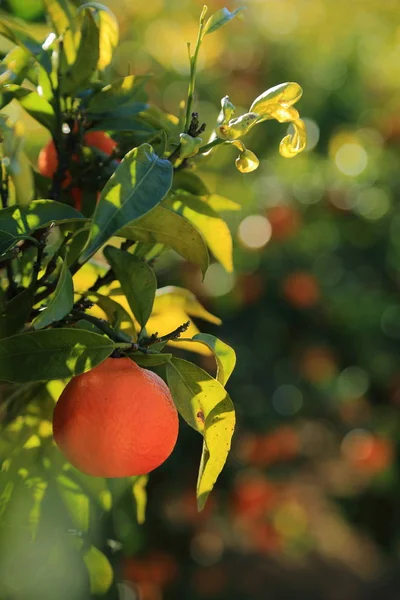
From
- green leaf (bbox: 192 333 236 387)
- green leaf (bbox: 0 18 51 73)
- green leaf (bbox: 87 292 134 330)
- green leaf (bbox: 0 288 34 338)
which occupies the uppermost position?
green leaf (bbox: 0 18 51 73)

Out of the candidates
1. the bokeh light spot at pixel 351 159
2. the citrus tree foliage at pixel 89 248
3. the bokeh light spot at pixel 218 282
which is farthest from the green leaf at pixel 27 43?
the bokeh light spot at pixel 351 159

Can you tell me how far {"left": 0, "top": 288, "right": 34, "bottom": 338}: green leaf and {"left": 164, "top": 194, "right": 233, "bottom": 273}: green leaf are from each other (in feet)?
0.53

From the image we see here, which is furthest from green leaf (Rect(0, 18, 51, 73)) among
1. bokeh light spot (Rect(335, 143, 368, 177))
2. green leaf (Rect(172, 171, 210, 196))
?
bokeh light spot (Rect(335, 143, 368, 177))

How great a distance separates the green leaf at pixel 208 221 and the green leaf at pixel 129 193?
0.14m

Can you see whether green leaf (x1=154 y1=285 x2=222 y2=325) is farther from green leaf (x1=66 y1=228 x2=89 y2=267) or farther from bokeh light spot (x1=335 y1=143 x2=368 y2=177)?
bokeh light spot (x1=335 y1=143 x2=368 y2=177)

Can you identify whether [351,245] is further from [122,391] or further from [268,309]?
[122,391]

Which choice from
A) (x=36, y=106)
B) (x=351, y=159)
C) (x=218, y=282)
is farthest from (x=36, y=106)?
(x=351, y=159)

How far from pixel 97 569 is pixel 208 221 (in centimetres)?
34

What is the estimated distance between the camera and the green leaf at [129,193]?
1.72 feet

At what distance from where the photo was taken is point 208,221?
77cm

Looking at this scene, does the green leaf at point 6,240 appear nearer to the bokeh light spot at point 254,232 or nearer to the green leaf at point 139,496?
the green leaf at point 139,496

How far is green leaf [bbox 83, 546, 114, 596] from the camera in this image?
0.78 metres

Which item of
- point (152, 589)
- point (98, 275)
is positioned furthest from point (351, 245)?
point (98, 275)

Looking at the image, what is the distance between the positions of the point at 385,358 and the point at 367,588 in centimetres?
136
